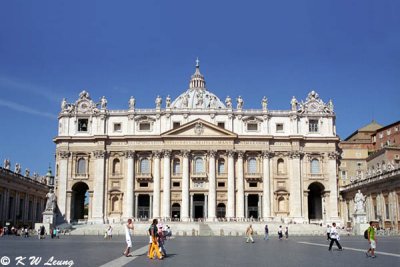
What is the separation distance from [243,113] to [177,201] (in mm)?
16299

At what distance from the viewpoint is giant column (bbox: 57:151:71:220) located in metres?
74.7

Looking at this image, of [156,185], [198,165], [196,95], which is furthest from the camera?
[196,95]

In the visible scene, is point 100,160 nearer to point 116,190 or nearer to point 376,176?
point 116,190

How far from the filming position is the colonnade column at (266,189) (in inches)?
2906

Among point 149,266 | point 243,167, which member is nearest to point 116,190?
point 243,167

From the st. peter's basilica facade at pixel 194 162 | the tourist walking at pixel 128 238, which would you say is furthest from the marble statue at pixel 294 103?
the tourist walking at pixel 128 238

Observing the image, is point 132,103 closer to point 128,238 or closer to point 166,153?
point 166,153

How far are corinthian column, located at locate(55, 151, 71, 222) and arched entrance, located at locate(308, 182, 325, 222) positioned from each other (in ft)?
121

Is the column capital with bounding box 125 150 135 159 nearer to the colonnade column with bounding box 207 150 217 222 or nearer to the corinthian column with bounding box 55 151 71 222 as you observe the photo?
the corinthian column with bounding box 55 151 71 222

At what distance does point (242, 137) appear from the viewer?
75625mm

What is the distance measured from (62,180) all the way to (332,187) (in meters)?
39.4

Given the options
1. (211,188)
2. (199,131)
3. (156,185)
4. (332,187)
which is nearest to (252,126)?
(199,131)

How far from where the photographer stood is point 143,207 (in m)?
76.4

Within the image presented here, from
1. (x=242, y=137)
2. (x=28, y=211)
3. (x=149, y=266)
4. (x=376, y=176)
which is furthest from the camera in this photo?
(x=242, y=137)
